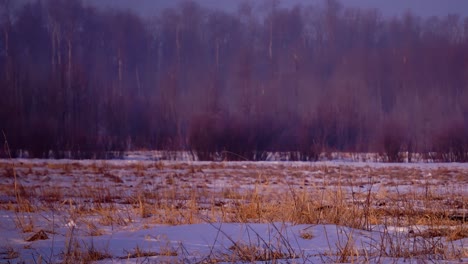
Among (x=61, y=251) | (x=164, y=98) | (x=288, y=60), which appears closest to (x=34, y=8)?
(x=164, y=98)

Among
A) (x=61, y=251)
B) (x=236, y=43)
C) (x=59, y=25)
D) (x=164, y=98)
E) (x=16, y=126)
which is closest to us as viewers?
(x=61, y=251)

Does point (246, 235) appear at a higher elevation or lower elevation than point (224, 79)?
lower

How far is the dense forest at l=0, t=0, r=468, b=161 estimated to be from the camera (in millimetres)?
25828

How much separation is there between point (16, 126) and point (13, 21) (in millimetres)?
17506

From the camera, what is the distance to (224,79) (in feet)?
125

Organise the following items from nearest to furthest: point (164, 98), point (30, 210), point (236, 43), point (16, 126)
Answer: point (30, 210) < point (16, 126) < point (164, 98) < point (236, 43)

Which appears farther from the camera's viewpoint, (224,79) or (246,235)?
(224,79)

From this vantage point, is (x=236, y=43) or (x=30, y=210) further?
(x=236, y=43)

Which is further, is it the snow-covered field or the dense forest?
the dense forest

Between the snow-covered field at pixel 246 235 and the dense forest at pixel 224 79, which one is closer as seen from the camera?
the snow-covered field at pixel 246 235

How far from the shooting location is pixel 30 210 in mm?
5910

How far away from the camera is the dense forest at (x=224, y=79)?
84.7 feet

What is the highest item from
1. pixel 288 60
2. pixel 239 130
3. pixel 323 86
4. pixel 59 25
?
pixel 59 25

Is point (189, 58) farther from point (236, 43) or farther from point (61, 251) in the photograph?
point (61, 251)
